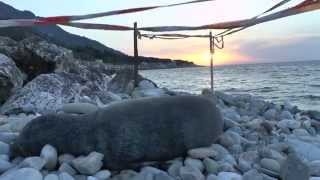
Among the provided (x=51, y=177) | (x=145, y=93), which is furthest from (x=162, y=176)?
(x=145, y=93)

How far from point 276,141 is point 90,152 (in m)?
2.30

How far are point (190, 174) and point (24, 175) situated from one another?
1.32 metres

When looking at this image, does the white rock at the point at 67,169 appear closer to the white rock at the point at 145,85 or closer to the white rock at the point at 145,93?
the white rock at the point at 145,93

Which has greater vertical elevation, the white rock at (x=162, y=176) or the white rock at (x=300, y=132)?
the white rock at (x=162, y=176)

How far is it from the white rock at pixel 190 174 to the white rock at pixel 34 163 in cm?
115

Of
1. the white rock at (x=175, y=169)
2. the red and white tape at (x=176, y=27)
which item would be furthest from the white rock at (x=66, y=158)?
the red and white tape at (x=176, y=27)

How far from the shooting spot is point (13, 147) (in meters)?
5.05

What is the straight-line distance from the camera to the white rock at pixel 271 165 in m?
Answer: 5.06

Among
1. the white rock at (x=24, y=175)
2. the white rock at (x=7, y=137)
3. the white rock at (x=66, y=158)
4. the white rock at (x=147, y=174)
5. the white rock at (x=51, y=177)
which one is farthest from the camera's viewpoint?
the white rock at (x=7, y=137)

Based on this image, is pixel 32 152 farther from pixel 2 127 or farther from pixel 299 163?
pixel 299 163

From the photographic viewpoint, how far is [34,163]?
464 centimetres

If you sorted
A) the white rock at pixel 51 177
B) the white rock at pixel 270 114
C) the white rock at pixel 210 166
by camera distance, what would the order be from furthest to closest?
the white rock at pixel 270 114
the white rock at pixel 210 166
the white rock at pixel 51 177

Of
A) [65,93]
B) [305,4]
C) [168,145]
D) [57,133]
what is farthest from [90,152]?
[65,93]

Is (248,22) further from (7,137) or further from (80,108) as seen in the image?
(7,137)
